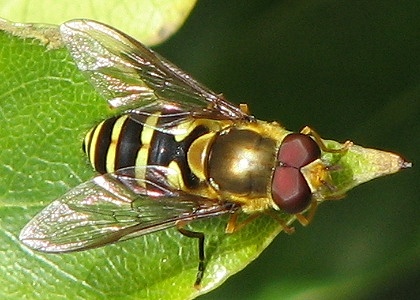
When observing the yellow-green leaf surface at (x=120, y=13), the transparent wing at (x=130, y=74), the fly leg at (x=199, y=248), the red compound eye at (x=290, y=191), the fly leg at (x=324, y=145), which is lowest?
the fly leg at (x=199, y=248)

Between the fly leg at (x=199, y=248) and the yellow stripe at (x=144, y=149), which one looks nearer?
the fly leg at (x=199, y=248)

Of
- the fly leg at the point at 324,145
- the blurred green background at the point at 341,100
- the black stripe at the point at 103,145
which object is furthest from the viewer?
the blurred green background at the point at 341,100

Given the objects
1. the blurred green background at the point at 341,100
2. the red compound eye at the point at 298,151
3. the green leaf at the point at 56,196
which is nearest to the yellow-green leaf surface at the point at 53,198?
the green leaf at the point at 56,196

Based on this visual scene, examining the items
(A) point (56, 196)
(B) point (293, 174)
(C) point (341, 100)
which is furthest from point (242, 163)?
(C) point (341, 100)

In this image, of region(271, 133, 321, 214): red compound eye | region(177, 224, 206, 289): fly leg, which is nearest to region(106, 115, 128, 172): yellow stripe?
region(177, 224, 206, 289): fly leg

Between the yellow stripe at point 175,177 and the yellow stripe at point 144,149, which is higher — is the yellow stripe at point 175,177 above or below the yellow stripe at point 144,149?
below

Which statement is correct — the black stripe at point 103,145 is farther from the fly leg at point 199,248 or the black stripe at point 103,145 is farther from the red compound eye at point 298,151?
the red compound eye at point 298,151
